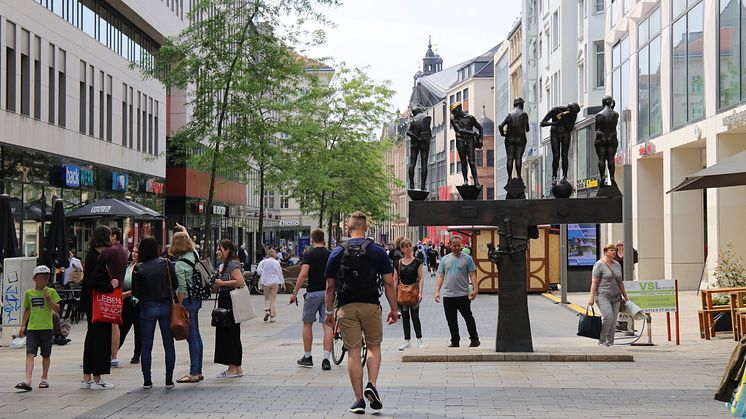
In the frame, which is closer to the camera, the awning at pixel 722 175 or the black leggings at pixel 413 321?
the awning at pixel 722 175

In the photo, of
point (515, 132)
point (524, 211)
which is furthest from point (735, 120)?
point (524, 211)

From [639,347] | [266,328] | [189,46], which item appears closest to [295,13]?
[189,46]

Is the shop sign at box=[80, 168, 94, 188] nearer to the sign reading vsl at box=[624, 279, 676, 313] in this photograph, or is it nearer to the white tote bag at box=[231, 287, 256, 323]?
the sign reading vsl at box=[624, 279, 676, 313]

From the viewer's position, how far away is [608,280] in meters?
17.4

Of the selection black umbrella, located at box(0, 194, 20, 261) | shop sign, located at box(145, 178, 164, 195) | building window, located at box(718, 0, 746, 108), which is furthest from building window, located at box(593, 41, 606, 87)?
black umbrella, located at box(0, 194, 20, 261)

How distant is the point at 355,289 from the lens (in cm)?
1077

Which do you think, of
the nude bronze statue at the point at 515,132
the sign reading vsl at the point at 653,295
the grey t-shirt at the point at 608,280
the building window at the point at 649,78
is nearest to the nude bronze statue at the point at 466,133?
the nude bronze statue at the point at 515,132

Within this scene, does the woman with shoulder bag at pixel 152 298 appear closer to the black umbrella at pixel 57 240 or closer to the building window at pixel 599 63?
the black umbrella at pixel 57 240

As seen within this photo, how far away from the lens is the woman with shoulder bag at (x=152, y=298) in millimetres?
12680

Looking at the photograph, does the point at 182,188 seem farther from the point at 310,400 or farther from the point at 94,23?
the point at 310,400

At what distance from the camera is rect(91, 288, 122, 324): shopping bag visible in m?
12.6

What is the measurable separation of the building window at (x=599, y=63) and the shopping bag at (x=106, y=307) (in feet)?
133

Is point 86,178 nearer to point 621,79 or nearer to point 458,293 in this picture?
point 621,79

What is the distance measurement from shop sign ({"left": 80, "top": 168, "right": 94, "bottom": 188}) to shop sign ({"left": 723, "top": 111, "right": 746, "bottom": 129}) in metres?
21.9
